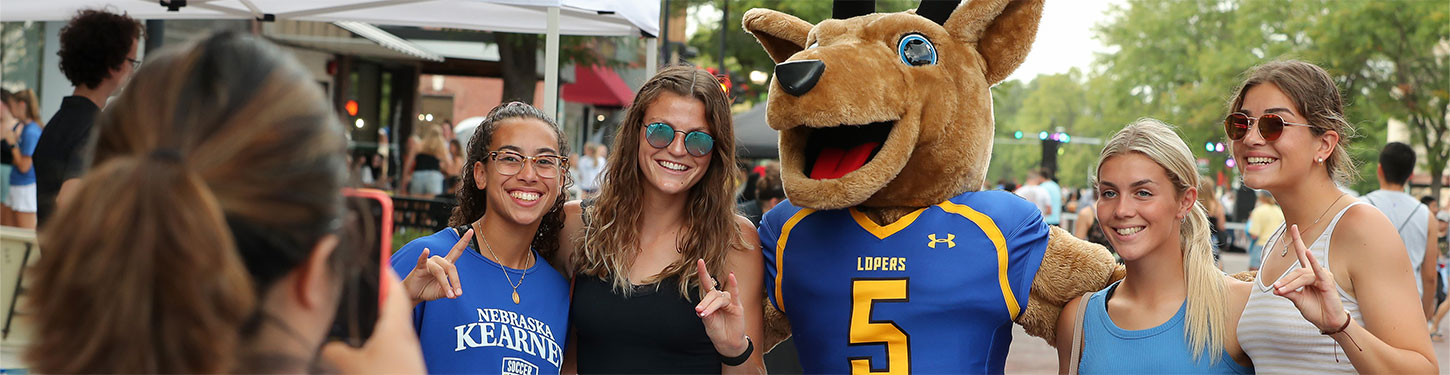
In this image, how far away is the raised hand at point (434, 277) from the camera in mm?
2686

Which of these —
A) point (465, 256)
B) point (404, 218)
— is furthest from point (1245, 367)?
point (404, 218)

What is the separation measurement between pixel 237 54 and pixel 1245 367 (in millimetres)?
2621

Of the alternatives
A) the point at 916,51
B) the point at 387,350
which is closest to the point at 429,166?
the point at 916,51

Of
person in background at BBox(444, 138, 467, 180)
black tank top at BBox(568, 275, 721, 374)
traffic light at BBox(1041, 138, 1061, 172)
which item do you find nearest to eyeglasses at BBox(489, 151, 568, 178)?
black tank top at BBox(568, 275, 721, 374)

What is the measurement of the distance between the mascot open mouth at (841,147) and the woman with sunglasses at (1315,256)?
0.96 m

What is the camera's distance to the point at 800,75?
293 centimetres

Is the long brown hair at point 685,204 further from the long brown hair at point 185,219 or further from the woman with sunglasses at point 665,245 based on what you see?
the long brown hair at point 185,219

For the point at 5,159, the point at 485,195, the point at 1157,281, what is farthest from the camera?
the point at 5,159

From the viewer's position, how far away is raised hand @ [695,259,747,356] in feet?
9.27

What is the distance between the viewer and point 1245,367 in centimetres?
290

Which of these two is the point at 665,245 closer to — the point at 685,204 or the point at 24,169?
the point at 685,204

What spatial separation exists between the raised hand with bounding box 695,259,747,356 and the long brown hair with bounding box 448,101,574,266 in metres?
0.66

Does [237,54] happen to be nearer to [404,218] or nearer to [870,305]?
[870,305]

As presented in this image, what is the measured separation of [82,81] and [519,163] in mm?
2268
